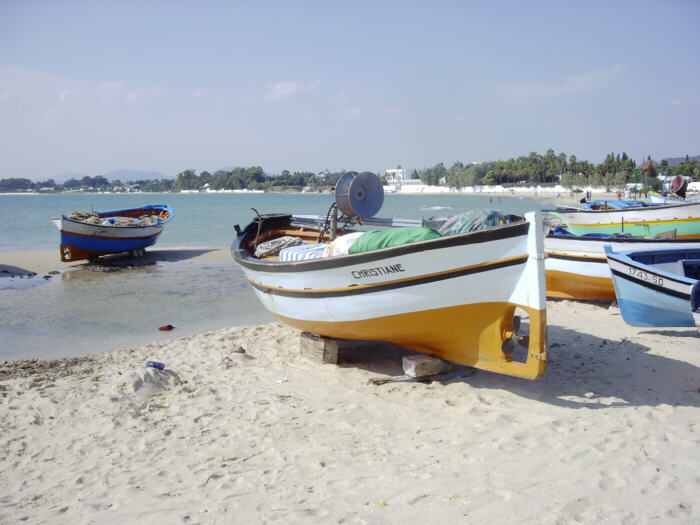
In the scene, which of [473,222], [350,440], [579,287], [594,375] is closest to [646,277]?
[594,375]

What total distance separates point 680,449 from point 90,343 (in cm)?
821

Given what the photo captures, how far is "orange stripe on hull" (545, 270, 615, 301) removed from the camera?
380 inches

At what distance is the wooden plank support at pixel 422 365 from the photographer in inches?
217

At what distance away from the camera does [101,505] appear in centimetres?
347

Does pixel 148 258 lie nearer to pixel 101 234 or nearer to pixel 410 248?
pixel 101 234

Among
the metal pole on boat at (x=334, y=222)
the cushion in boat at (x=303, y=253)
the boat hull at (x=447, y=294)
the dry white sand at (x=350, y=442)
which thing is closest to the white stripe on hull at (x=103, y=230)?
the dry white sand at (x=350, y=442)

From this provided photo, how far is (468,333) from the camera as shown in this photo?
5215 millimetres

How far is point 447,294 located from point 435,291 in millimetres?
120

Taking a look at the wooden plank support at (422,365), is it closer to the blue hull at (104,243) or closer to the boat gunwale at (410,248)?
the boat gunwale at (410,248)

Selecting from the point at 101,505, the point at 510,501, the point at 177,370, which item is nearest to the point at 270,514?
the point at 101,505

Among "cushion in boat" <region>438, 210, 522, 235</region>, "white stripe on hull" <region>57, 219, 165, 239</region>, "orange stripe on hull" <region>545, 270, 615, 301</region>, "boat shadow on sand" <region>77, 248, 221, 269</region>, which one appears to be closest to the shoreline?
"boat shadow on sand" <region>77, 248, 221, 269</region>

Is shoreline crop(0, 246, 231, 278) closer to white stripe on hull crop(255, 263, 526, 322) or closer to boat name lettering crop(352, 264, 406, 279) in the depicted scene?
white stripe on hull crop(255, 263, 526, 322)

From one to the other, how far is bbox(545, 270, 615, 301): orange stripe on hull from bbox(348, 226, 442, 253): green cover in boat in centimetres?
557

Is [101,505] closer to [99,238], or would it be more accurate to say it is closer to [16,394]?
[16,394]
